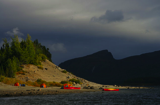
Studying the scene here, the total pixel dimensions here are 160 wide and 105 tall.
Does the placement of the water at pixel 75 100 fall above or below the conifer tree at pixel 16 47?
below

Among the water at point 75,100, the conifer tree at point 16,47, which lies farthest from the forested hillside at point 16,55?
the water at point 75,100

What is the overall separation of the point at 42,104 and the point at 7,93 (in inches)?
731

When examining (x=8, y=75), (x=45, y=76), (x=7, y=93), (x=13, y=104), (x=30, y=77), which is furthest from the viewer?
(x=45, y=76)

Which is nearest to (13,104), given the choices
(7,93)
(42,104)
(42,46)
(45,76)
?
(42,104)

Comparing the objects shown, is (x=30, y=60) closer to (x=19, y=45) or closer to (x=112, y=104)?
(x=19, y=45)

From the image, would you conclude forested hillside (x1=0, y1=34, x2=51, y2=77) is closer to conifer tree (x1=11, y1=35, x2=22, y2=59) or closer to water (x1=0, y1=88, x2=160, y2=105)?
conifer tree (x1=11, y1=35, x2=22, y2=59)

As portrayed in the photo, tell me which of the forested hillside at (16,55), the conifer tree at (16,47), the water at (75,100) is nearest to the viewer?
the water at (75,100)

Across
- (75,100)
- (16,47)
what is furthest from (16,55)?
(75,100)

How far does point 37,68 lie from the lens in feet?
335

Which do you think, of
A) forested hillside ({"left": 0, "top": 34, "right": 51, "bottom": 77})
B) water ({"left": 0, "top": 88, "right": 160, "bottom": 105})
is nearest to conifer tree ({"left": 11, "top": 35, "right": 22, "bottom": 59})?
forested hillside ({"left": 0, "top": 34, "right": 51, "bottom": 77})

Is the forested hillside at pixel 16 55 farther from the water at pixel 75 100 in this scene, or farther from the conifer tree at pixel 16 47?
the water at pixel 75 100

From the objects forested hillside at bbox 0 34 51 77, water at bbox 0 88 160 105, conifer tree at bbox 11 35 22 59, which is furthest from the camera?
conifer tree at bbox 11 35 22 59

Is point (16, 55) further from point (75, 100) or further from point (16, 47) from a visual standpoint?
point (75, 100)

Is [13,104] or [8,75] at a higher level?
[8,75]
